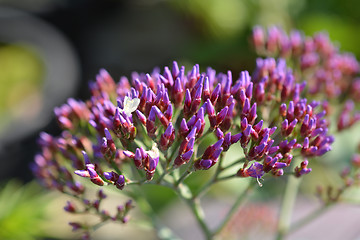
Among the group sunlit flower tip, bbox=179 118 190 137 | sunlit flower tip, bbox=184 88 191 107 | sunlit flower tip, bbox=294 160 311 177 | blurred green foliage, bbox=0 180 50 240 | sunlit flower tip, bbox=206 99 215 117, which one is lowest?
sunlit flower tip, bbox=294 160 311 177

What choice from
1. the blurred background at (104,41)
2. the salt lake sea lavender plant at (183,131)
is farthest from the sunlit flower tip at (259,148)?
the blurred background at (104,41)

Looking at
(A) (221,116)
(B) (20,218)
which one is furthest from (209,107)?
(B) (20,218)

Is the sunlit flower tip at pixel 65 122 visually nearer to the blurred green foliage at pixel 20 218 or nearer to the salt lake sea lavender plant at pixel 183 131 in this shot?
the salt lake sea lavender plant at pixel 183 131

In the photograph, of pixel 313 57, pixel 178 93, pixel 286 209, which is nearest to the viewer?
pixel 178 93

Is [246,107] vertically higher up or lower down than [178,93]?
lower down

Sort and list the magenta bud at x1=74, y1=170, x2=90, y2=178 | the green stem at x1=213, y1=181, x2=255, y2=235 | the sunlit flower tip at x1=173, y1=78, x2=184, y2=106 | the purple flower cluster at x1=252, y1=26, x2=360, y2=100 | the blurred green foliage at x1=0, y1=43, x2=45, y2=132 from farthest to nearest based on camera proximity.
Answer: the blurred green foliage at x1=0, y1=43, x2=45, y2=132 < the purple flower cluster at x1=252, y1=26, x2=360, y2=100 < the green stem at x1=213, y1=181, x2=255, y2=235 < the sunlit flower tip at x1=173, y1=78, x2=184, y2=106 < the magenta bud at x1=74, y1=170, x2=90, y2=178

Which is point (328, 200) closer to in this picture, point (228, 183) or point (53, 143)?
point (53, 143)

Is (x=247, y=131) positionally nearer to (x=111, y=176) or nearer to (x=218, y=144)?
(x=218, y=144)

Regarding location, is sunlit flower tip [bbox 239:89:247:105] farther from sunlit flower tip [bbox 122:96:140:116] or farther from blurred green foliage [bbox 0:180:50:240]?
blurred green foliage [bbox 0:180:50:240]

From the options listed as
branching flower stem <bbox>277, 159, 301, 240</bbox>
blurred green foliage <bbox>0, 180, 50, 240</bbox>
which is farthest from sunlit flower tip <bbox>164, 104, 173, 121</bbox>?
blurred green foliage <bbox>0, 180, 50, 240</bbox>

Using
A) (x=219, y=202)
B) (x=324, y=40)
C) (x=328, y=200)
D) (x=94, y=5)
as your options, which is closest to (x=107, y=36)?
(x=94, y=5)
